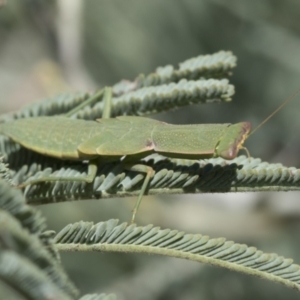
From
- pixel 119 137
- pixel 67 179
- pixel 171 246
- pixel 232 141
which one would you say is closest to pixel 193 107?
pixel 119 137

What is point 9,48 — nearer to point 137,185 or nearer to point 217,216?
point 217,216

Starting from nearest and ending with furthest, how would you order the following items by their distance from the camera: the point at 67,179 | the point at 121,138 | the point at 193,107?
the point at 67,179 → the point at 121,138 → the point at 193,107

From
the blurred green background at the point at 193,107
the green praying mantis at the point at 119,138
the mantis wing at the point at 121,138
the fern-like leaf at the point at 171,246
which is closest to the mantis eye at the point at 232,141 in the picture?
the green praying mantis at the point at 119,138

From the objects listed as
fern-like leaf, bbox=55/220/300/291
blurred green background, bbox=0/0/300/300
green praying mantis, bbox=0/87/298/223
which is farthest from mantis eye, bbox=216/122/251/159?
blurred green background, bbox=0/0/300/300

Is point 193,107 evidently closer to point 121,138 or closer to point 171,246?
point 121,138

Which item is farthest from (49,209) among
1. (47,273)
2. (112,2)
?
(47,273)

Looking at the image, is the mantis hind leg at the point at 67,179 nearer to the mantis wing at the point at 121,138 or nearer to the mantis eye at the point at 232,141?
the mantis wing at the point at 121,138
